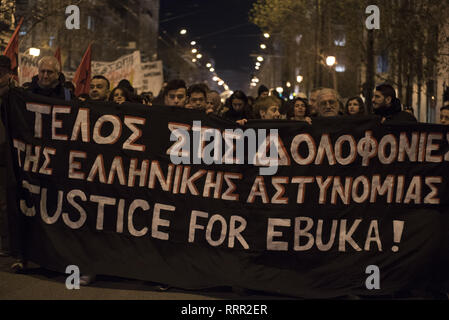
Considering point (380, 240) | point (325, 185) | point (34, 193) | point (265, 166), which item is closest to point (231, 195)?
point (265, 166)

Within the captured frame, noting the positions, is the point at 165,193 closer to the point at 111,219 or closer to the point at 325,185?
the point at 111,219

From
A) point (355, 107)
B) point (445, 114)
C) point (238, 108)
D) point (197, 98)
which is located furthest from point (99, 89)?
point (445, 114)

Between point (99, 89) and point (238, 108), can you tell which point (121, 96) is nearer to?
point (99, 89)

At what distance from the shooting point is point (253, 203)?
6828mm

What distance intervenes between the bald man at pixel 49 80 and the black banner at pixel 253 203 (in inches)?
34.8

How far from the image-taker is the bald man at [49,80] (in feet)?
25.5

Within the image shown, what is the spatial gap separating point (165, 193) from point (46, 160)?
3.77 feet

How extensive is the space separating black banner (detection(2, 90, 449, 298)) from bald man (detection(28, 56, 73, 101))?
2.90ft

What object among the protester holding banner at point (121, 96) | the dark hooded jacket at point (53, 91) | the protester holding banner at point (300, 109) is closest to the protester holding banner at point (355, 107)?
the protester holding banner at point (300, 109)

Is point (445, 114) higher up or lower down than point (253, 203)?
higher up

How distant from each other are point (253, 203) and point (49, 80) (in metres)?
2.46

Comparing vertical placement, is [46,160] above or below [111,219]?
above

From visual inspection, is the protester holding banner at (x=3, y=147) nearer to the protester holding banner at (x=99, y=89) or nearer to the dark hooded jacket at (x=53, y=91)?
the dark hooded jacket at (x=53, y=91)
